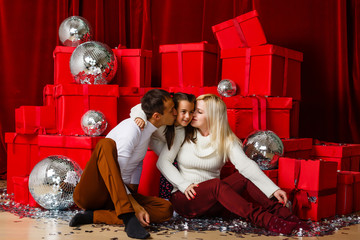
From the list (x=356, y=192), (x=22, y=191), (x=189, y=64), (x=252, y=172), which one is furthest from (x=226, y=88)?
(x=22, y=191)

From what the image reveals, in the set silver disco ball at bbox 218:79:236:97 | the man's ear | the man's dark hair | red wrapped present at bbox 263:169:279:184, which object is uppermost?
silver disco ball at bbox 218:79:236:97

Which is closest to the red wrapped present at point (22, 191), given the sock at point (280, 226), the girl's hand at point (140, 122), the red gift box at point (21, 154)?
the red gift box at point (21, 154)

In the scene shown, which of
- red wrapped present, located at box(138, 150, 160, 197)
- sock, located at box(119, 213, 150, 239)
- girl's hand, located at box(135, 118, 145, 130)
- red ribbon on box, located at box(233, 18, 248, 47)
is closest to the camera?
sock, located at box(119, 213, 150, 239)

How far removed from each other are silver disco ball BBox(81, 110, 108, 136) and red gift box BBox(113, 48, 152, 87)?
0.47 m

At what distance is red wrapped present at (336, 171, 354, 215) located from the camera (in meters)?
2.43

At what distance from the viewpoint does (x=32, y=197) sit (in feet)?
8.30

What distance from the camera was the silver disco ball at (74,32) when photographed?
3.19 metres

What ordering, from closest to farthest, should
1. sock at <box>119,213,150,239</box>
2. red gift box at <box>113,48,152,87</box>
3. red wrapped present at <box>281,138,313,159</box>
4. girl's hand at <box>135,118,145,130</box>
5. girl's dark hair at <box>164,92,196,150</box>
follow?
1. sock at <box>119,213,150,239</box>
2. girl's hand at <box>135,118,145,130</box>
3. girl's dark hair at <box>164,92,196,150</box>
4. red wrapped present at <box>281,138,313,159</box>
5. red gift box at <box>113,48,152,87</box>

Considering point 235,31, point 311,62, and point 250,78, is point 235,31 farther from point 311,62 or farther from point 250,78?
point 311,62

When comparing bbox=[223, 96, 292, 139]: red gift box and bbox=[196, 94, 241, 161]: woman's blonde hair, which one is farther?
bbox=[223, 96, 292, 139]: red gift box

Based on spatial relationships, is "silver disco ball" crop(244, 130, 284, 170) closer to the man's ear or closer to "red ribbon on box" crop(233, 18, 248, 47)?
the man's ear

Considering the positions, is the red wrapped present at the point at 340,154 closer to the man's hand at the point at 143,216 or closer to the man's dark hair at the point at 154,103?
the man's dark hair at the point at 154,103

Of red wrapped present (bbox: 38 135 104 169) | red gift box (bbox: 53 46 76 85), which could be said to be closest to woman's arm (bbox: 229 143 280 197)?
red wrapped present (bbox: 38 135 104 169)

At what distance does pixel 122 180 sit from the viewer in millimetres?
1996
